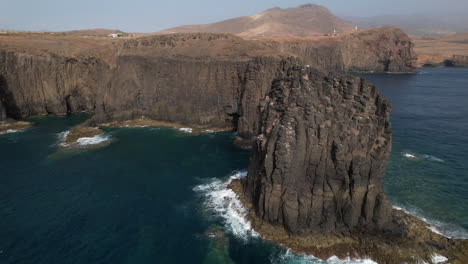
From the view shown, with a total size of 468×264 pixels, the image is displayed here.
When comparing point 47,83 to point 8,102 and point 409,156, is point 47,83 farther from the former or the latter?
point 409,156

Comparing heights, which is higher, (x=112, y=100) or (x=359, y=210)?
(x=112, y=100)

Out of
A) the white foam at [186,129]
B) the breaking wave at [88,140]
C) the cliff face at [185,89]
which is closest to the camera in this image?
the breaking wave at [88,140]

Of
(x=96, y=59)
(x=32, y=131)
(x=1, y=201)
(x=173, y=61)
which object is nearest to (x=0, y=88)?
(x=32, y=131)

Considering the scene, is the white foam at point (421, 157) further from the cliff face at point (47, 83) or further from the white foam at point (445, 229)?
the cliff face at point (47, 83)

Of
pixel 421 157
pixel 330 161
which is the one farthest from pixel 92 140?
pixel 421 157

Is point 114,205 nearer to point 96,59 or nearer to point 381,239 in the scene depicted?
point 381,239

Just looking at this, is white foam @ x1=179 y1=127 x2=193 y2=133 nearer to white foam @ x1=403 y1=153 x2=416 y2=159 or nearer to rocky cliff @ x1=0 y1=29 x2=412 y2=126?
rocky cliff @ x1=0 y1=29 x2=412 y2=126

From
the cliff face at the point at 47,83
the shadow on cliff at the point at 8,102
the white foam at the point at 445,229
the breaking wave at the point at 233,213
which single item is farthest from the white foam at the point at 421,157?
the shadow on cliff at the point at 8,102
